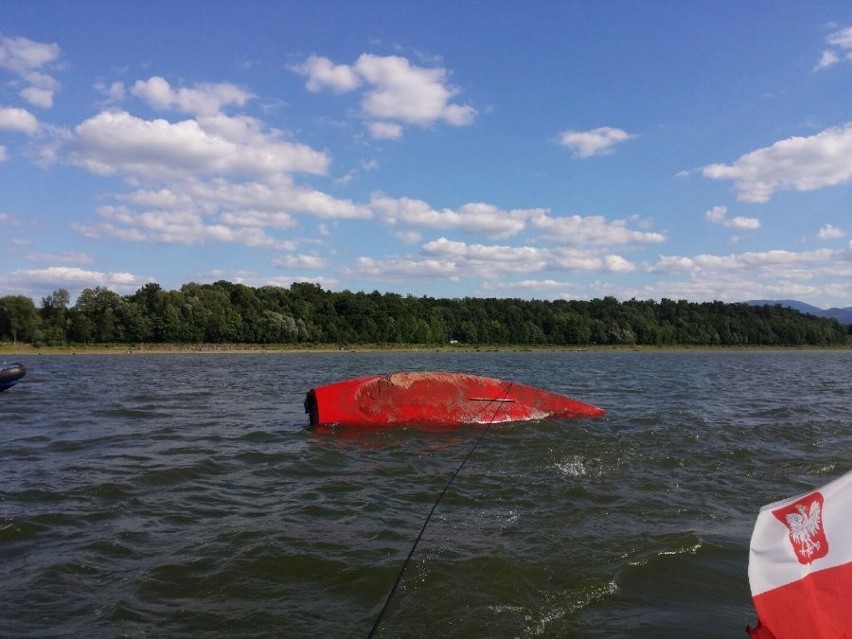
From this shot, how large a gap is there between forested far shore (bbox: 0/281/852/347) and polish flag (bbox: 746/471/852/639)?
313 feet

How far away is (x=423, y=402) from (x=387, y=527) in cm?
657

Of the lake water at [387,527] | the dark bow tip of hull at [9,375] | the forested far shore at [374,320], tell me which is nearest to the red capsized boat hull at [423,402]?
the lake water at [387,527]

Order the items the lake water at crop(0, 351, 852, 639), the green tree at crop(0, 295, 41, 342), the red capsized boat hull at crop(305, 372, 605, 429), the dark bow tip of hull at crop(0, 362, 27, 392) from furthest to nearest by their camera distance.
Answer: the green tree at crop(0, 295, 41, 342) → the dark bow tip of hull at crop(0, 362, 27, 392) → the red capsized boat hull at crop(305, 372, 605, 429) → the lake water at crop(0, 351, 852, 639)

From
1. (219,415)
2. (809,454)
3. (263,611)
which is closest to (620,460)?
(809,454)

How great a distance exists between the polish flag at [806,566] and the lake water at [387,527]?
1.85 m

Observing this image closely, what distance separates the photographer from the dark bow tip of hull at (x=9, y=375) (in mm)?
20438

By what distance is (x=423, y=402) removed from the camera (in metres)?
12.7

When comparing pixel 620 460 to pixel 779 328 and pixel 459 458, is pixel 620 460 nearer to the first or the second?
pixel 459 458

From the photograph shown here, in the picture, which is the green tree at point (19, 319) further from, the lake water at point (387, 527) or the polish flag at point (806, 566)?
the polish flag at point (806, 566)

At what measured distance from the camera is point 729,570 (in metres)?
5.18

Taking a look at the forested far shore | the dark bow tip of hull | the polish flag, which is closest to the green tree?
the forested far shore

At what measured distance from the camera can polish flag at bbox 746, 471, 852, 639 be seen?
85.6 inches

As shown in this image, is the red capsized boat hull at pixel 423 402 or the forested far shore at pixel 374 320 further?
the forested far shore at pixel 374 320

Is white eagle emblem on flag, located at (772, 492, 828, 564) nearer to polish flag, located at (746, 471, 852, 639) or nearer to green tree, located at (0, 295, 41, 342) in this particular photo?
polish flag, located at (746, 471, 852, 639)
